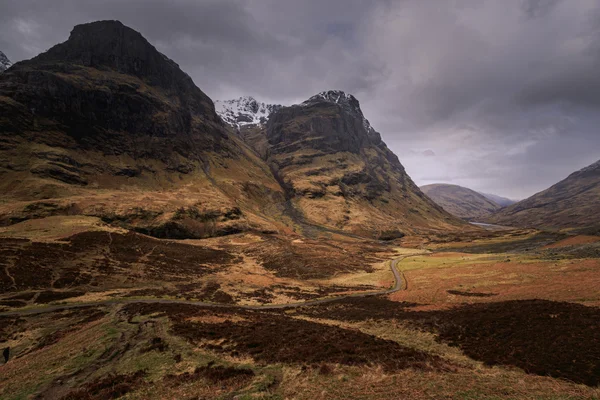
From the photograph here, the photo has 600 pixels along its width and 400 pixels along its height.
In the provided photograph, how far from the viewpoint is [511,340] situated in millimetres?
20781

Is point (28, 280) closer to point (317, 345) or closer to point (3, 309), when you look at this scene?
point (3, 309)

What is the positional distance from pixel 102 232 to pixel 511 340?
317 ft

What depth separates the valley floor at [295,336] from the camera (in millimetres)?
14703

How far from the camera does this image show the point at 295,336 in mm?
23266

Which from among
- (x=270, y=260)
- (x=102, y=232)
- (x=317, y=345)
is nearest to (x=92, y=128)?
(x=102, y=232)

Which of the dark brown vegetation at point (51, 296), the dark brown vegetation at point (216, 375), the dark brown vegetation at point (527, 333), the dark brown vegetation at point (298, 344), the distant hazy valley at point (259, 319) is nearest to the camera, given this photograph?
the distant hazy valley at point (259, 319)

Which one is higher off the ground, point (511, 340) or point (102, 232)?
point (102, 232)

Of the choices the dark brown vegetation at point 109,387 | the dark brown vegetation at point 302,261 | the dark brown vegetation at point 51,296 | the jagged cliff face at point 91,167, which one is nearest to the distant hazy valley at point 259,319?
the dark brown vegetation at point 109,387

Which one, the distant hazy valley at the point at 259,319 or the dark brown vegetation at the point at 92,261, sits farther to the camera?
the dark brown vegetation at the point at 92,261

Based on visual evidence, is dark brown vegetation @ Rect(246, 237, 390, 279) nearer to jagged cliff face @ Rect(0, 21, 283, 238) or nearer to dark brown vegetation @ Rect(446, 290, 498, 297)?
jagged cliff face @ Rect(0, 21, 283, 238)

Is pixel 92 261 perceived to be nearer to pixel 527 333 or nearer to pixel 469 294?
pixel 469 294

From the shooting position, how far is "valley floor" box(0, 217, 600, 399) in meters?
14.7

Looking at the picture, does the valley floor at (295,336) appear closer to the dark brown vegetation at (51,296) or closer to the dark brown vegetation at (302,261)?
the dark brown vegetation at (51,296)

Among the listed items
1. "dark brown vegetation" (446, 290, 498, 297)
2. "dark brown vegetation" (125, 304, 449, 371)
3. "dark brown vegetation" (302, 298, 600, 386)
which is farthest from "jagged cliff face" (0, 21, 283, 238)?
"dark brown vegetation" (302, 298, 600, 386)
